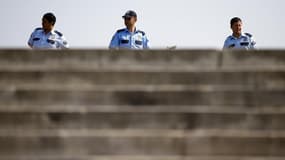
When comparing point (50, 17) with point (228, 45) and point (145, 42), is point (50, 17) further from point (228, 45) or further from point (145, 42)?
point (228, 45)

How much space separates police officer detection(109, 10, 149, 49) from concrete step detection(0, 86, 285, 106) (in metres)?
2.58

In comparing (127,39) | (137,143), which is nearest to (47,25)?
(127,39)

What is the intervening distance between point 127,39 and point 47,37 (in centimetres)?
125

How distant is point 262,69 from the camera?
477cm

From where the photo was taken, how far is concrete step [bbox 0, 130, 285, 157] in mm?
4348

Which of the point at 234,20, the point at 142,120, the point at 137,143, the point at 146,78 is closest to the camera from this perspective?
the point at 137,143

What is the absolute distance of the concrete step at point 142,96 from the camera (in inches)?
181

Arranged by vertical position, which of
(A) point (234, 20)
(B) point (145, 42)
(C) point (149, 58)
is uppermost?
(A) point (234, 20)

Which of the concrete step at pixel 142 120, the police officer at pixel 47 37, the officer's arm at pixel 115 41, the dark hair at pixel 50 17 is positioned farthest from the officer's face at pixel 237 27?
the concrete step at pixel 142 120

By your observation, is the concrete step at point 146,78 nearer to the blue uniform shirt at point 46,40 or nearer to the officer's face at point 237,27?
the blue uniform shirt at point 46,40

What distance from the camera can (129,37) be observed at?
7.21 m

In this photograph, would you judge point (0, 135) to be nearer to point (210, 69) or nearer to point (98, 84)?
point (98, 84)

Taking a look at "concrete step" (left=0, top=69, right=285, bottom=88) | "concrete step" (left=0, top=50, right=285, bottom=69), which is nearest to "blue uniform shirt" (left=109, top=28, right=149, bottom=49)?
"concrete step" (left=0, top=50, right=285, bottom=69)

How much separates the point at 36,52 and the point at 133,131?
1.41 meters
